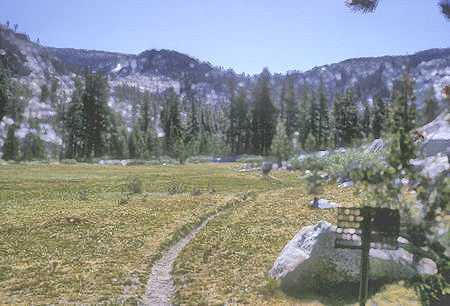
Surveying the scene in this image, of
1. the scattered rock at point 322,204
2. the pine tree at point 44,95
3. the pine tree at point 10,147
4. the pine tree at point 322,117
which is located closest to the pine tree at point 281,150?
the scattered rock at point 322,204

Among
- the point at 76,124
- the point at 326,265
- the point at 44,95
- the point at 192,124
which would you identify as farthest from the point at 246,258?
the point at 44,95

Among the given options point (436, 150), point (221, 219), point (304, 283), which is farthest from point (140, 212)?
point (436, 150)

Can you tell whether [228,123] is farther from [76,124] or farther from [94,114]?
[76,124]

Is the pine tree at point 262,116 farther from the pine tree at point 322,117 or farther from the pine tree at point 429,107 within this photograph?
the pine tree at point 429,107

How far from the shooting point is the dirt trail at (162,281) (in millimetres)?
9781

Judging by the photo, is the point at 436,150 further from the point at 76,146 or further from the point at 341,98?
the point at 76,146

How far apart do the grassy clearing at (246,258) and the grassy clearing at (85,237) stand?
1.58 meters

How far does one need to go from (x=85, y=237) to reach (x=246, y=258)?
8053mm

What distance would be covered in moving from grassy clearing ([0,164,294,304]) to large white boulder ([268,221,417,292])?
15.6ft

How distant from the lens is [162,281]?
1118cm

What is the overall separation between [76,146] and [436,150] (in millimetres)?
82123

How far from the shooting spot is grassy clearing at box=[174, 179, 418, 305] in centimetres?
905

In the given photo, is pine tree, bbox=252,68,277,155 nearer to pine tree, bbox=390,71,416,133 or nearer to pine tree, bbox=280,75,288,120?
pine tree, bbox=280,75,288,120

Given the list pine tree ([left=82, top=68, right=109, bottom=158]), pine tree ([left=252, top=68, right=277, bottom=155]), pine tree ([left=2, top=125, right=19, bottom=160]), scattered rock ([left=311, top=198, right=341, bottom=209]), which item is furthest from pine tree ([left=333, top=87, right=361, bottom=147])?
pine tree ([left=2, top=125, right=19, bottom=160])
